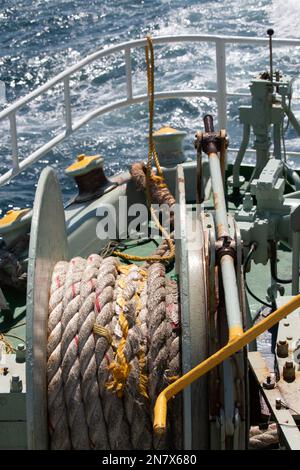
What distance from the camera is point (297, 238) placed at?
Result: 19.6ft

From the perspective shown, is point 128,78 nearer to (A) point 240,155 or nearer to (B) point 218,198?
(A) point 240,155

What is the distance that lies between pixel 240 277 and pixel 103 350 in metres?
0.70

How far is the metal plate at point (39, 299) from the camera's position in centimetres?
430

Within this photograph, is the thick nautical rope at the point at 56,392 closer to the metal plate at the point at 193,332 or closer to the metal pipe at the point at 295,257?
the metal plate at the point at 193,332

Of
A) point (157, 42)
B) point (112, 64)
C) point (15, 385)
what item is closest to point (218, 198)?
point (15, 385)

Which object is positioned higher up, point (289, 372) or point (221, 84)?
point (221, 84)

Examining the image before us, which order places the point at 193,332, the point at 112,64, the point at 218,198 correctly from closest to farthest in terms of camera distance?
the point at 193,332, the point at 218,198, the point at 112,64

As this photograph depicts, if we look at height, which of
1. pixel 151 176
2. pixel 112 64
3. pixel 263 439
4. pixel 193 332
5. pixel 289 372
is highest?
pixel 193 332

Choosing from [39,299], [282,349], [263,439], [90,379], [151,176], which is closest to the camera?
[90,379]

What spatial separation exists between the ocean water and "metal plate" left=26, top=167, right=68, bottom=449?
10.3 m

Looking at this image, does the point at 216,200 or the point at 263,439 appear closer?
the point at 216,200

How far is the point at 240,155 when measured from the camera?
8359mm

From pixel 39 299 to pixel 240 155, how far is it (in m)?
4.10

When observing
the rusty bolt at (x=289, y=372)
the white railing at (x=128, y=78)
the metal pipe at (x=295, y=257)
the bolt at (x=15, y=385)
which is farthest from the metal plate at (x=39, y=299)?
the white railing at (x=128, y=78)
